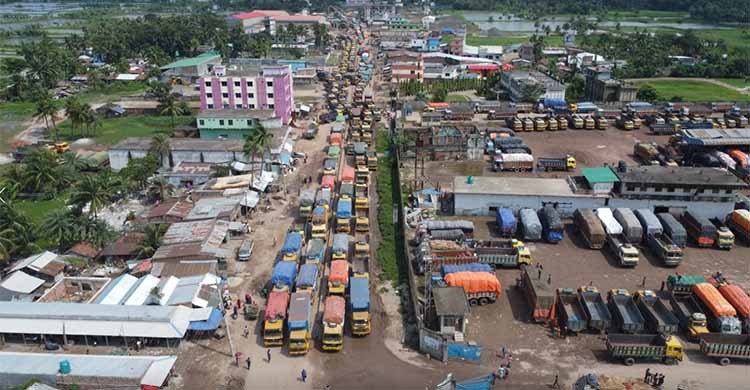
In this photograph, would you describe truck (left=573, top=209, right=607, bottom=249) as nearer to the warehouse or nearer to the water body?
the warehouse

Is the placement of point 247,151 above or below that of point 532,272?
above

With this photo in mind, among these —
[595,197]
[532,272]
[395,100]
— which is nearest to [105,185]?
[532,272]

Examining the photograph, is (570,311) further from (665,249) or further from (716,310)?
(665,249)

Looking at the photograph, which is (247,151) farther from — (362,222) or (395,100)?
(395,100)

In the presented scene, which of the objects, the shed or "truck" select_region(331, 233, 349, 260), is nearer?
the shed

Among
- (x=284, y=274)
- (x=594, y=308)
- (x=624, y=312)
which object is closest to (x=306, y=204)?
(x=284, y=274)

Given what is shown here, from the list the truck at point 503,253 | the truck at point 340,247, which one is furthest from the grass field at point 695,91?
the truck at point 340,247

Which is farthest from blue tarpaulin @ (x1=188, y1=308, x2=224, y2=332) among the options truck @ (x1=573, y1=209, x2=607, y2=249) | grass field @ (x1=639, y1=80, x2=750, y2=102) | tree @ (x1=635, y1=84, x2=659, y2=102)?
grass field @ (x1=639, y1=80, x2=750, y2=102)

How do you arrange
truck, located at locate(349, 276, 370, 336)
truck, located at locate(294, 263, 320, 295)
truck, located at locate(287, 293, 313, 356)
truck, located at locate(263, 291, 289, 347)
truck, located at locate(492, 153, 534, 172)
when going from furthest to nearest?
truck, located at locate(492, 153, 534, 172) → truck, located at locate(294, 263, 320, 295) → truck, located at locate(349, 276, 370, 336) → truck, located at locate(263, 291, 289, 347) → truck, located at locate(287, 293, 313, 356)
